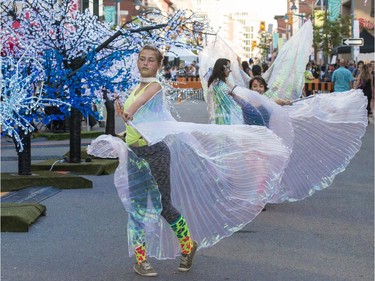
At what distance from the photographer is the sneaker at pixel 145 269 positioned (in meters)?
7.20

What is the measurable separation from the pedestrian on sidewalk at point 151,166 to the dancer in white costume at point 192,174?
0.4 inches

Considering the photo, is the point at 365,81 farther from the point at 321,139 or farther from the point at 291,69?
the point at 321,139

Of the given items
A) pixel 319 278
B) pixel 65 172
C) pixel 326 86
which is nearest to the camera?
pixel 319 278

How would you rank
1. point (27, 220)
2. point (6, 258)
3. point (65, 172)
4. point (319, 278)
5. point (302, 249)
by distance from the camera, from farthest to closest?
point (65, 172) < point (27, 220) < point (302, 249) < point (6, 258) < point (319, 278)

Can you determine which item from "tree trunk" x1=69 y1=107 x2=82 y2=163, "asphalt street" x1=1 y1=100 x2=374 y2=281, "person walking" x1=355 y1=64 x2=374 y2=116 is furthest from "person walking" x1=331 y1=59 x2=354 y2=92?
"asphalt street" x1=1 y1=100 x2=374 y2=281

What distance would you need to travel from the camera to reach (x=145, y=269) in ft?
23.6

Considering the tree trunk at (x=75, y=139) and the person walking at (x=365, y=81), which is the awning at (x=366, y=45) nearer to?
the person walking at (x=365, y=81)

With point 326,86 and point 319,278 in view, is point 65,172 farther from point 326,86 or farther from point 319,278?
point 326,86

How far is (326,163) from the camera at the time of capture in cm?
1030

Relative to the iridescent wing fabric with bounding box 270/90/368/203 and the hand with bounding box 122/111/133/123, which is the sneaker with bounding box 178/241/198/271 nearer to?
the hand with bounding box 122/111/133/123

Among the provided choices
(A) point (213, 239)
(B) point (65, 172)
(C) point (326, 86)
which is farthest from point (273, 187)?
(C) point (326, 86)

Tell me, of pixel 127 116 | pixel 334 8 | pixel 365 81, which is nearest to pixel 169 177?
pixel 127 116

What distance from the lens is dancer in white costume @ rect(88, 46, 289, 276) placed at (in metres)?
7.25

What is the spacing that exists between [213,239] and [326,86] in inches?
1147
